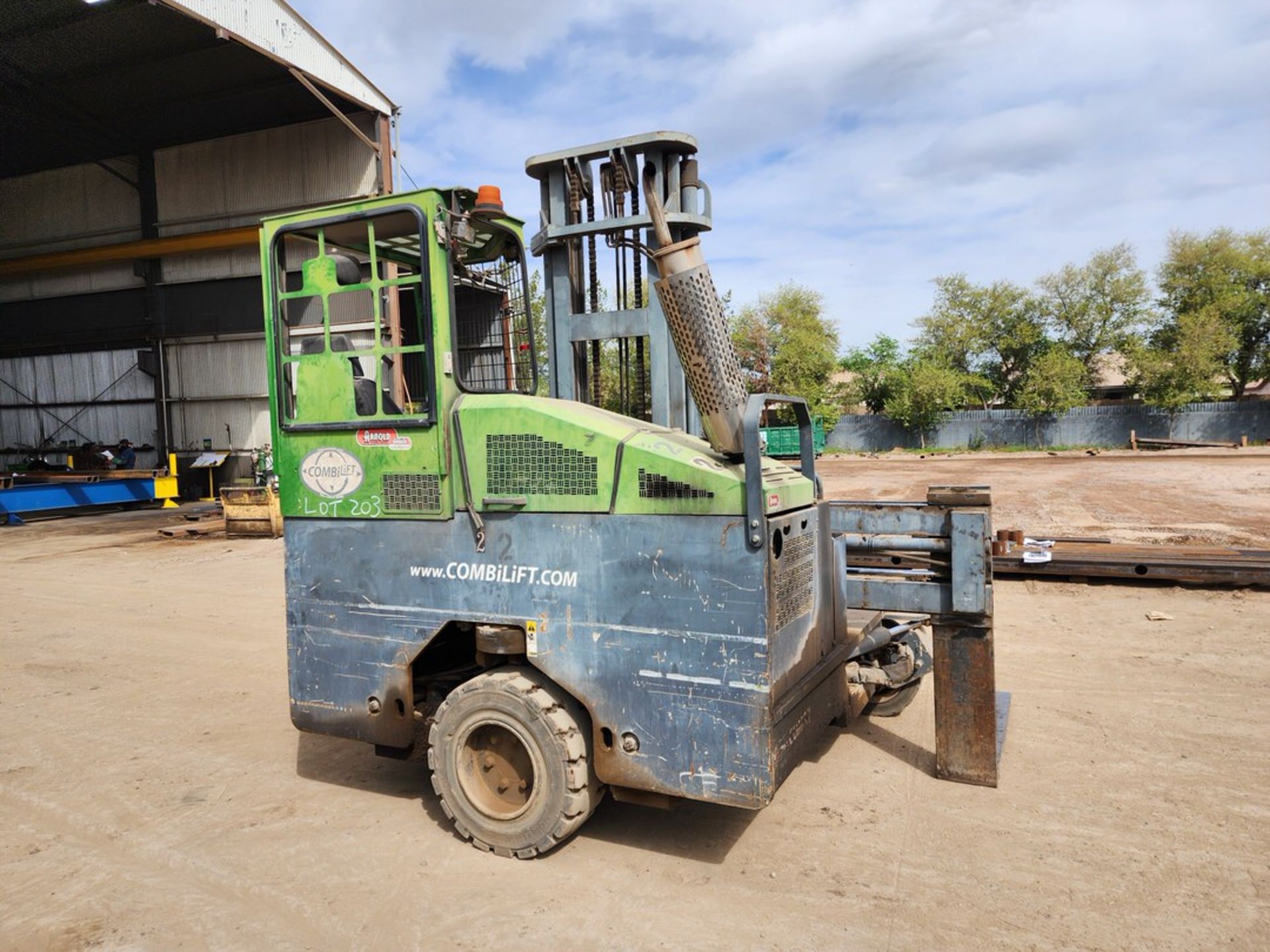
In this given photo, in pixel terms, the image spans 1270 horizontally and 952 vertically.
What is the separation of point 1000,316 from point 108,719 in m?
42.3

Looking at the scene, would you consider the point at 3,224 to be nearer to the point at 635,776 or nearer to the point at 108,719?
the point at 108,719

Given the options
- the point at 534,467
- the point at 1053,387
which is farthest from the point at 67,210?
the point at 1053,387

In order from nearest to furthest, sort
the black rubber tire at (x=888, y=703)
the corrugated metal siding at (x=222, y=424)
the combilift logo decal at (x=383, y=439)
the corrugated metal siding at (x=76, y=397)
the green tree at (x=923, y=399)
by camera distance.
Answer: the combilift logo decal at (x=383, y=439), the black rubber tire at (x=888, y=703), the corrugated metal siding at (x=222, y=424), the corrugated metal siding at (x=76, y=397), the green tree at (x=923, y=399)

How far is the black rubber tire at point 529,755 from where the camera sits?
11.0 feet

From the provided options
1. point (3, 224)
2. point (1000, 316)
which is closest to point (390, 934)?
point (3, 224)

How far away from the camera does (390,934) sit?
9.82 ft

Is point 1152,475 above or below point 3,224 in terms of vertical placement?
below

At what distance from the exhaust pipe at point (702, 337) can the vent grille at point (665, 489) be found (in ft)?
0.77

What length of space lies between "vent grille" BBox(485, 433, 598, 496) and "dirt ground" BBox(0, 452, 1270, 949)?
1586mm

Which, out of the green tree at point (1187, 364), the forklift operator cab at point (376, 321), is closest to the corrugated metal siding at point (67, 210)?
the forklift operator cab at point (376, 321)

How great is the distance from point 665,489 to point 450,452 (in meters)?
1.02

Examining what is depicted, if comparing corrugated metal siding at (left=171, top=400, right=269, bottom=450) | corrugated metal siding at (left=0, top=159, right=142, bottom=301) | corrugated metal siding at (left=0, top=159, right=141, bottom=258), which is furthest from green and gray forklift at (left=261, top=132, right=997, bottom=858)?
corrugated metal siding at (left=0, top=159, right=141, bottom=258)

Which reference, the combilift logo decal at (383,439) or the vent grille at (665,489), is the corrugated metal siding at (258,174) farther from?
the vent grille at (665,489)

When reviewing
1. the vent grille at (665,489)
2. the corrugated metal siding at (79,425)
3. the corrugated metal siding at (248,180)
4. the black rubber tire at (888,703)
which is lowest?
the black rubber tire at (888,703)
